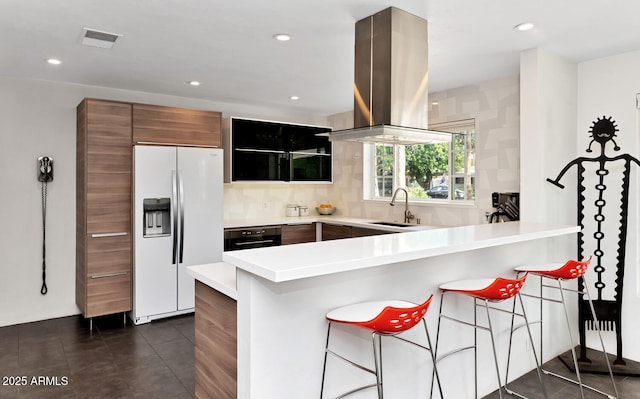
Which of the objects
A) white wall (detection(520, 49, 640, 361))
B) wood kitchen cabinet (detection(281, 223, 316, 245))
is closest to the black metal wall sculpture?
white wall (detection(520, 49, 640, 361))

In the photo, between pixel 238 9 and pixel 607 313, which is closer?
pixel 238 9

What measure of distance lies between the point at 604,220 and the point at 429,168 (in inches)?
74.9

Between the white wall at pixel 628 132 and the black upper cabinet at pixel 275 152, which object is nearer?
the white wall at pixel 628 132

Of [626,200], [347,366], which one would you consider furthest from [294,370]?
[626,200]

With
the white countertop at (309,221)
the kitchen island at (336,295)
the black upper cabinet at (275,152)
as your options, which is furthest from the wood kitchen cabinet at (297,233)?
the kitchen island at (336,295)

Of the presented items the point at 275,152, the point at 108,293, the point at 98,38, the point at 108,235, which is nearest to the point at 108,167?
the point at 108,235

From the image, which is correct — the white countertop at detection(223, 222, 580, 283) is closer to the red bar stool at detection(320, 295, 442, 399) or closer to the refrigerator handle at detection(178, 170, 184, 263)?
the red bar stool at detection(320, 295, 442, 399)

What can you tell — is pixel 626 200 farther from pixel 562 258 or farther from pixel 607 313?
pixel 607 313

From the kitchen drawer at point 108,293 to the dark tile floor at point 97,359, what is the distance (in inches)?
7.0

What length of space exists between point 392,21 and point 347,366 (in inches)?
77.3

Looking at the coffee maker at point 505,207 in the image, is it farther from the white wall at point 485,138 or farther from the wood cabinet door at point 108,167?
the wood cabinet door at point 108,167

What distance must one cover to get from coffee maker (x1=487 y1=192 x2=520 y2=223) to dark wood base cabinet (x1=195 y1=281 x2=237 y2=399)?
2.87 m

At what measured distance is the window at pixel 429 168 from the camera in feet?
14.8

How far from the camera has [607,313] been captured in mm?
3301
